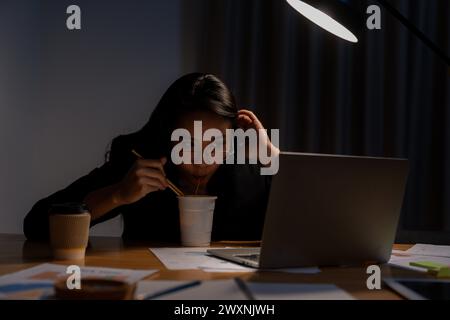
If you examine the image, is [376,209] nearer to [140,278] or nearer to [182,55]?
[140,278]

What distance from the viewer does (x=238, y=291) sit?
0.71 metres

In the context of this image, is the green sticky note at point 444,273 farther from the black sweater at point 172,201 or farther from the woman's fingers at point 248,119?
the woman's fingers at point 248,119

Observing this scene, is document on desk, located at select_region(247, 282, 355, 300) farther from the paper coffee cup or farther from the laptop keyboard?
the paper coffee cup

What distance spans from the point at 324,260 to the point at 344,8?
523 mm

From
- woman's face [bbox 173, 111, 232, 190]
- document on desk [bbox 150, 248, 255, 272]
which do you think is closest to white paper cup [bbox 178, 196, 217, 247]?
document on desk [bbox 150, 248, 255, 272]

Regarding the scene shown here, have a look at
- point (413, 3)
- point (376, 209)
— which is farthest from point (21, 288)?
point (413, 3)

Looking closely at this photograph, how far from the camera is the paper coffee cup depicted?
3.12 ft

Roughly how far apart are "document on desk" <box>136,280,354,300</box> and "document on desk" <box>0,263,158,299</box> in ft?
0.17

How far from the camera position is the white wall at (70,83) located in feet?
8.25

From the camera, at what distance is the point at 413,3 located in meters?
2.30

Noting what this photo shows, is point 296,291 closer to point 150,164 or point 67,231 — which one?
point 67,231

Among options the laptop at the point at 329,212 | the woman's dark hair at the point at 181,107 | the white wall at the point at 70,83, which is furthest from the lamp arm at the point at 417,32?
the white wall at the point at 70,83

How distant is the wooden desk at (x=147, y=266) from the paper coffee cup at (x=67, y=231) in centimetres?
3

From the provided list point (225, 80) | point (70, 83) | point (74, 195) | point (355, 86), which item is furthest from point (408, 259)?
point (70, 83)
